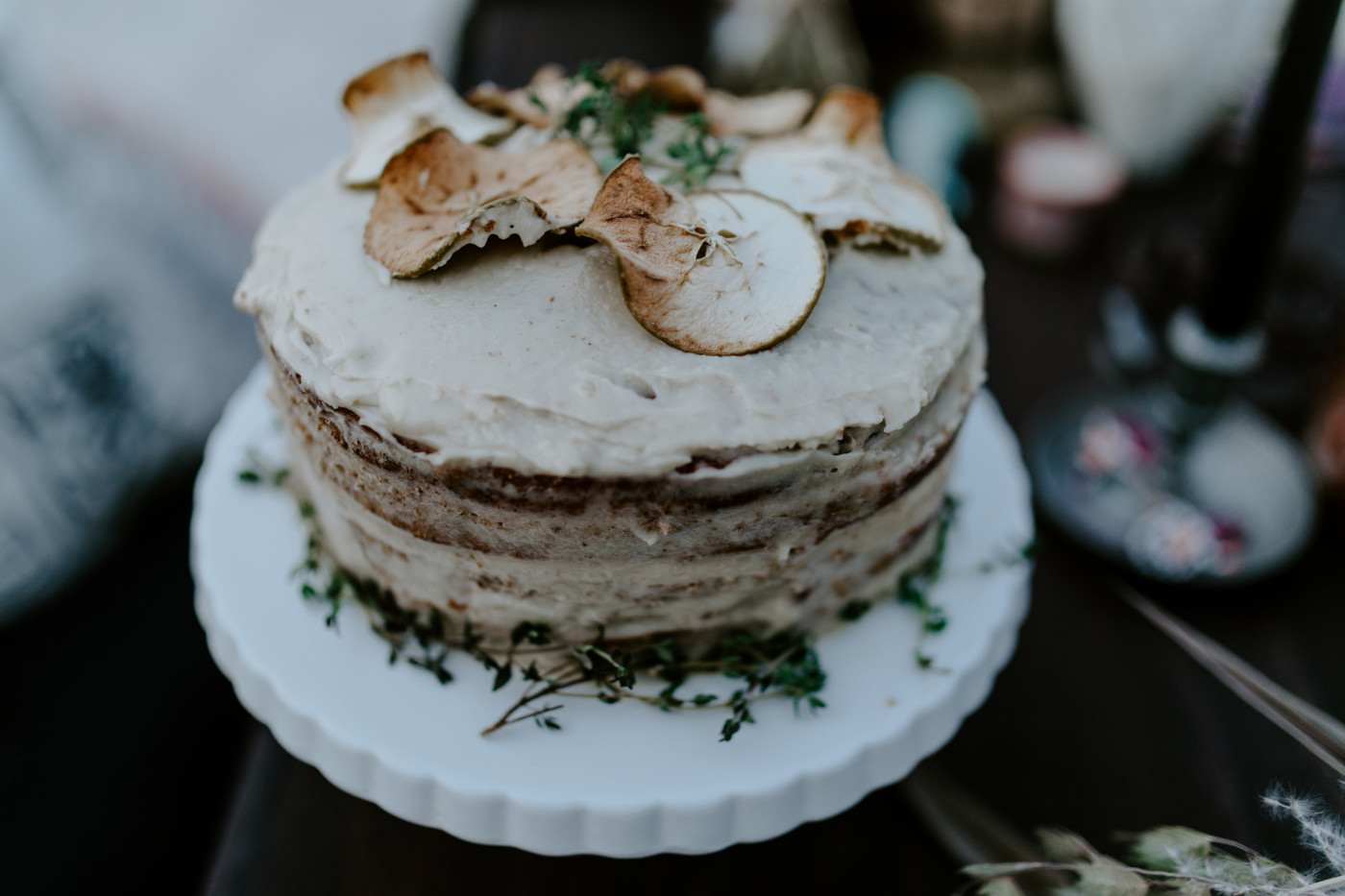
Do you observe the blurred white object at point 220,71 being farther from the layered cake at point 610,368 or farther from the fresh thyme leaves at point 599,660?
the fresh thyme leaves at point 599,660

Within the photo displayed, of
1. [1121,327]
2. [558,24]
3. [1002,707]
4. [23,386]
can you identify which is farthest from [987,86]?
[23,386]

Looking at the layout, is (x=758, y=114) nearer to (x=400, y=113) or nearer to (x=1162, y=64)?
(x=400, y=113)

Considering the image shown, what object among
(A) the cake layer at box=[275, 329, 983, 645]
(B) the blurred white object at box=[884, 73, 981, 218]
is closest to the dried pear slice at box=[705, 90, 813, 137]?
(A) the cake layer at box=[275, 329, 983, 645]

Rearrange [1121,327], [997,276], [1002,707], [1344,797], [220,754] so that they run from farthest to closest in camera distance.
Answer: [997,276] < [1121,327] < [220,754] < [1002,707] < [1344,797]

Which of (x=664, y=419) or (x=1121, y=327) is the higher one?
(x=664, y=419)

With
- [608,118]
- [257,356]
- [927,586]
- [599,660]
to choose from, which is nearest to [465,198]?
[608,118]

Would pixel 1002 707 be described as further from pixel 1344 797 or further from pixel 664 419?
pixel 664 419

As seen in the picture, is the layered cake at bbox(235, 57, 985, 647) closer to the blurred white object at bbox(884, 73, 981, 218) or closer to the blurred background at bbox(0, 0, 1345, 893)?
the blurred background at bbox(0, 0, 1345, 893)
